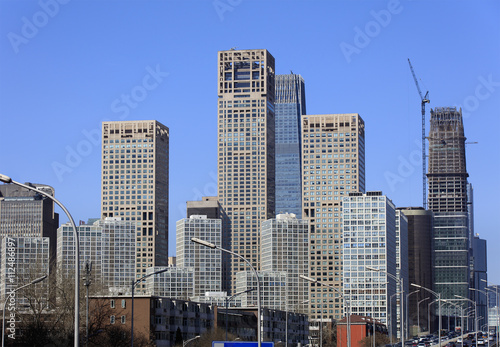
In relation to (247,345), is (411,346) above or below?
below

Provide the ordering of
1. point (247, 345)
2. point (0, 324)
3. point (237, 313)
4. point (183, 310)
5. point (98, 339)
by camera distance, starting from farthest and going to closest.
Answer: point (237, 313) < point (183, 310) < point (98, 339) < point (0, 324) < point (247, 345)

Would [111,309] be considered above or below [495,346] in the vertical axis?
above

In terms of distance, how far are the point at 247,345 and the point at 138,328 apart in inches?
3062

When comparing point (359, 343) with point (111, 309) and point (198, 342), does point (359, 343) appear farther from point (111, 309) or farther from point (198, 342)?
point (111, 309)

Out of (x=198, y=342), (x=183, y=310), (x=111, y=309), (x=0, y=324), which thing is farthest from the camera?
(x=183, y=310)

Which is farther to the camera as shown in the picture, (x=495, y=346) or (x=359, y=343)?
(x=359, y=343)

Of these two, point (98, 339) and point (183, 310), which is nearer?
point (98, 339)

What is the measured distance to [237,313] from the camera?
174 meters

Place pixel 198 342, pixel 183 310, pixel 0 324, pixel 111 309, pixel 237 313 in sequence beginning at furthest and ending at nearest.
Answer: pixel 237 313
pixel 183 310
pixel 198 342
pixel 111 309
pixel 0 324

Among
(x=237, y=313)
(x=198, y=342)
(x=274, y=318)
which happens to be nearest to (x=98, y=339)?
(x=198, y=342)

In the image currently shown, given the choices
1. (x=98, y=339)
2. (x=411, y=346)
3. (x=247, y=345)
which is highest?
(x=247, y=345)

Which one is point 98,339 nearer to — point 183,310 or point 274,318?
point 183,310

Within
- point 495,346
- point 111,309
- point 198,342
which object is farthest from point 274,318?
point 111,309

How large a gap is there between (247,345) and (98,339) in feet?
212
